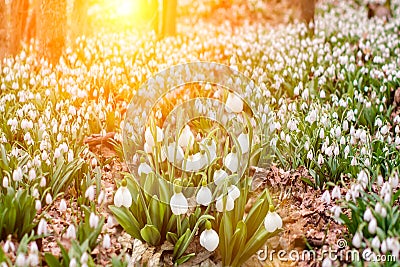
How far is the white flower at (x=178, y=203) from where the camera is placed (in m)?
3.43

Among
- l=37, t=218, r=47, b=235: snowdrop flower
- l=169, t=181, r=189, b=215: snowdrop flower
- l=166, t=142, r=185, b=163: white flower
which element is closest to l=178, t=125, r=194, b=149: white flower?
l=166, t=142, r=185, b=163: white flower

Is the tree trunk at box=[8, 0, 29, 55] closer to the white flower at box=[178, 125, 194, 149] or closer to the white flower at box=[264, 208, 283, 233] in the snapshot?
the white flower at box=[178, 125, 194, 149]

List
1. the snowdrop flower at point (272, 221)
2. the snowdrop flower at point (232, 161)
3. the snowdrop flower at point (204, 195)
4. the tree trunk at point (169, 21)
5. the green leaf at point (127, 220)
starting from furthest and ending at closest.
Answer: the tree trunk at point (169, 21), the snowdrop flower at point (232, 161), the green leaf at point (127, 220), the snowdrop flower at point (204, 195), the snowdrop flower at point (272, 221)

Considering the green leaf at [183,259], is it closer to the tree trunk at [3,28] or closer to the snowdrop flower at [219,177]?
the snowdrop flower at [219,177]

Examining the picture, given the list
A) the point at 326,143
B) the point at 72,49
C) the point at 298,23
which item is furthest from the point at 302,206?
the point at 298,23

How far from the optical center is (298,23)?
33.1ft

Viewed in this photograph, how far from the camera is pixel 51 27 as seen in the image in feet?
25.1

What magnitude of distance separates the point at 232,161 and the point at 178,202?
60 centimetres

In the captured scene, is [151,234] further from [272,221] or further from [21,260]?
[21,260]

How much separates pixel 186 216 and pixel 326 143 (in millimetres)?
1394

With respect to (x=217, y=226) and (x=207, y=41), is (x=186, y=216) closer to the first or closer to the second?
(x=217, y=226)

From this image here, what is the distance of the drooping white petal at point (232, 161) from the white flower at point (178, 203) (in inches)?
20.7

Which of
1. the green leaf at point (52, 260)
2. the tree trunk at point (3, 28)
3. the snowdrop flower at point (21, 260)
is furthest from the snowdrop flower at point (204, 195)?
the tree trunk at point (3, 28)

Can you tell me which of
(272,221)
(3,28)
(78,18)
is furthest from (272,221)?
(78,18)
